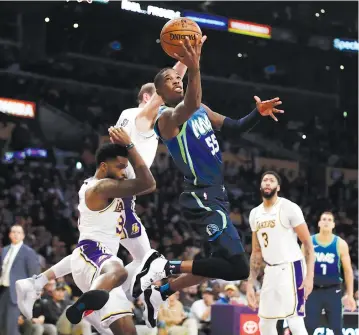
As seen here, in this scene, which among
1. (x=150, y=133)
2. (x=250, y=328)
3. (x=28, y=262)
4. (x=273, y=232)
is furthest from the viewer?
(x=28, y=262)

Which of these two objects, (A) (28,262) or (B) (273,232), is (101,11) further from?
(B) (273,232)

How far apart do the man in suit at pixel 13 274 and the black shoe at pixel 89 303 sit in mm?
4779

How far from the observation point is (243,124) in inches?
289

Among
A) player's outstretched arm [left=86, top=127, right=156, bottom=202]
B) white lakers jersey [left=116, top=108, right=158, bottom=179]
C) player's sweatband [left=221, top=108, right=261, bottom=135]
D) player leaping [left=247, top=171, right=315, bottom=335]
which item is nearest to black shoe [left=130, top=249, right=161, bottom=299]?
player's outstretched arm [left=86, top=127, right=156, bottom=202]

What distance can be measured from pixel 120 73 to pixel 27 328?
1257 centimetres

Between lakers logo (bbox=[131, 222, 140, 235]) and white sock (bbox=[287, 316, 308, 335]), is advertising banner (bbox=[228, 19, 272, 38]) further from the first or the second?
lakers logo (bbox=[131, 222, 140, 235])

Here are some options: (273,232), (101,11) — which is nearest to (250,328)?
(273,232)

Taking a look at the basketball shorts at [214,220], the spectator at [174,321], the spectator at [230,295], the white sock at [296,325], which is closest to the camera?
the basketball shorts at [214,220]

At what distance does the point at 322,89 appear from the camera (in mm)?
26984

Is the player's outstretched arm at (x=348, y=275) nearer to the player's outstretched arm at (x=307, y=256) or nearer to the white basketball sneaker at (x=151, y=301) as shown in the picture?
the player's outstretched arm at (x=307, y=256)

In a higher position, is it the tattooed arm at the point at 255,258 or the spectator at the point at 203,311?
the tattooed arm at the point at 255,258

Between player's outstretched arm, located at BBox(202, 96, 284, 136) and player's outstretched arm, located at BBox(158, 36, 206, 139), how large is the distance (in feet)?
2.17

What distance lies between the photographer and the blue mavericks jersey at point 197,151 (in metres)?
6.98

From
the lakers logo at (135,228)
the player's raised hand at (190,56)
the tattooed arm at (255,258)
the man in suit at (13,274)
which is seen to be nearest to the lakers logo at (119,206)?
the lakers logo at (135,228)
